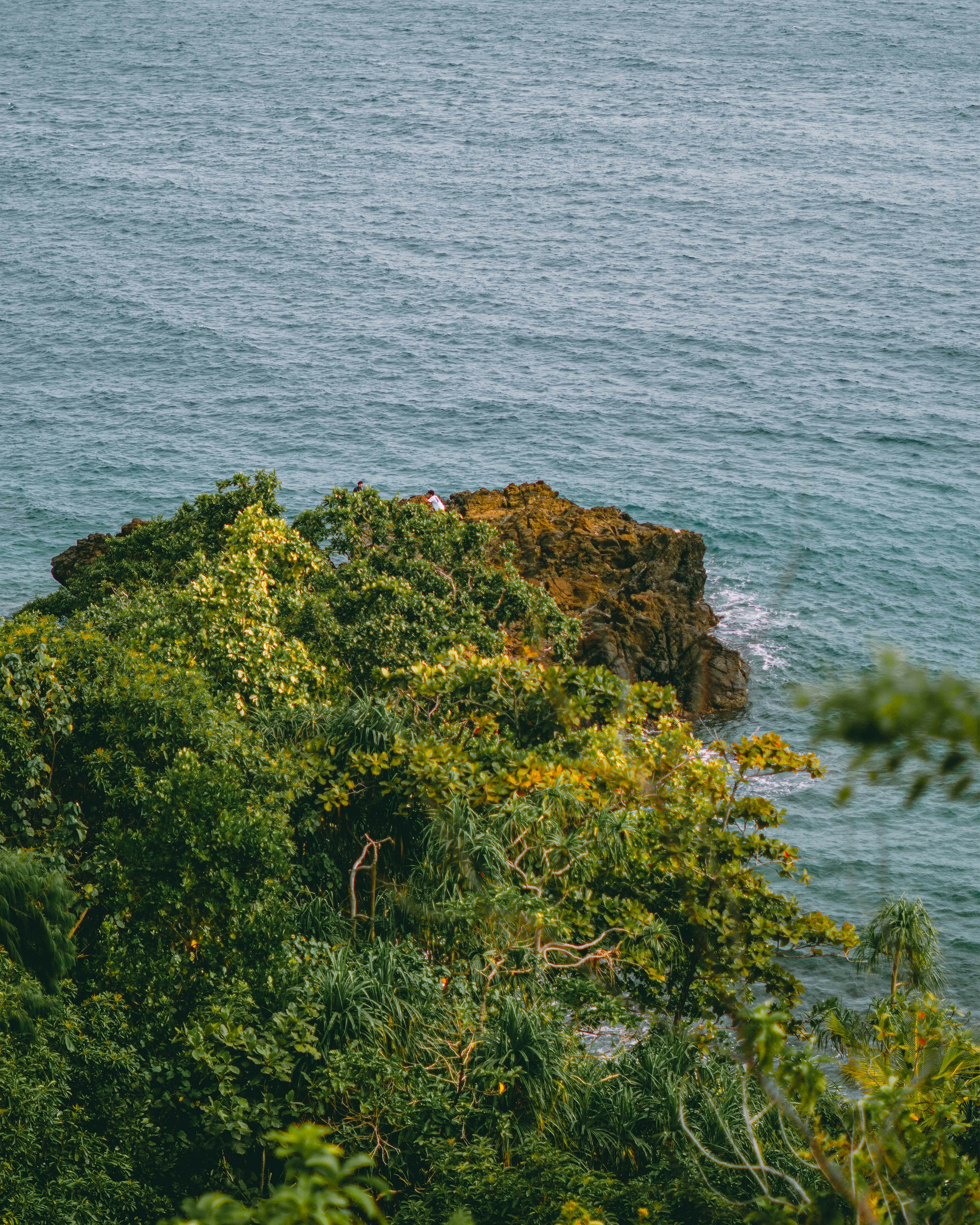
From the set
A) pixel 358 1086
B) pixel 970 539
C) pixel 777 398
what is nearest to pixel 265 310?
pixel 777 398

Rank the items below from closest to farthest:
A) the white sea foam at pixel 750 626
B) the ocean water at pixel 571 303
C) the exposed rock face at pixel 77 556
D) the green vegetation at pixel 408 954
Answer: the green vegetation at pixel 408 954 < the white sea foam at pixel 750 626 < the exposed rock face at pixel 77 556 < the ocean water at pixel 571 303

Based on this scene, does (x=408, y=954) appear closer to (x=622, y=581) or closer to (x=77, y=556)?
(x=622, y=581)

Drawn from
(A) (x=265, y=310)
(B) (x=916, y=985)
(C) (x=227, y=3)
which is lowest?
(B) (x=916, y=985)

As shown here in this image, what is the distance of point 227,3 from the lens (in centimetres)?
16800

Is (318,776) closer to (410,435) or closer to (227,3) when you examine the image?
(410,435)

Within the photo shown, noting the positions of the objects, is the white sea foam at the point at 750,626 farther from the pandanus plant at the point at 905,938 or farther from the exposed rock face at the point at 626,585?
the pandanus plant at the point at 905,938

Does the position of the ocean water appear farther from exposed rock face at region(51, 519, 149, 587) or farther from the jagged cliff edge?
exposed rock face at region(51, 519, 149, 587)

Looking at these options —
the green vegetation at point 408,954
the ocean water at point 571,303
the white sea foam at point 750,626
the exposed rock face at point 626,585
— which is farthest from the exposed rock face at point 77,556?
the green vegetation at point 408,954

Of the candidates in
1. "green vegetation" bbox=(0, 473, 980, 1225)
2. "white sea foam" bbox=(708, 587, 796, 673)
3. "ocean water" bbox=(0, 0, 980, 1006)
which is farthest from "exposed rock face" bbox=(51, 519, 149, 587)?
"green vegetation" bbox=(0, 473, 980, 1225)

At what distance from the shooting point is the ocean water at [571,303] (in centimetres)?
5131

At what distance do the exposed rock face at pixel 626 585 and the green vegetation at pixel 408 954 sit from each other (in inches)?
719

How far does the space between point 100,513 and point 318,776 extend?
42.6 metres

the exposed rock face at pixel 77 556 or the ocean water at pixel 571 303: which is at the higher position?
the ocean water at pixel 571 303

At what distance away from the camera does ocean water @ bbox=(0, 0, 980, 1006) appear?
168ft
